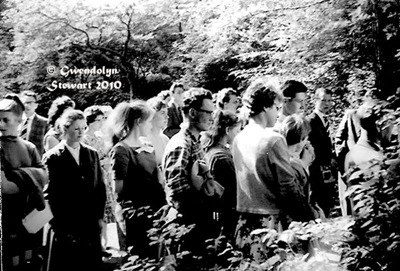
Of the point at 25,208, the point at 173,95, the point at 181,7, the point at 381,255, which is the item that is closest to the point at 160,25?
the point at 181,7

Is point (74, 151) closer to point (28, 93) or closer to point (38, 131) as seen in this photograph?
point (38, 131)

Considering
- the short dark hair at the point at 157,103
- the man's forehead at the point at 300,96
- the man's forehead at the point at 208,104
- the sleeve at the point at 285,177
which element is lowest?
the sleeve at the point at 285,177

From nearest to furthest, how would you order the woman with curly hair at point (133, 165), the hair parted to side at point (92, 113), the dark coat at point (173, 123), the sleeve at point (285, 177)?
the sleeve at point (285, 177)
the woman with curly hair at point (133, 165)
the hair parted to side at point (92, 113)
the dark coat at point (173, 123)

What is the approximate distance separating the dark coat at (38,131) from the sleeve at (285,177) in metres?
0.96

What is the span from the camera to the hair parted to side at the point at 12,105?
2555 mm

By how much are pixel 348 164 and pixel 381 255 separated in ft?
1.24

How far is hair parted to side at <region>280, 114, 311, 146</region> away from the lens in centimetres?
250

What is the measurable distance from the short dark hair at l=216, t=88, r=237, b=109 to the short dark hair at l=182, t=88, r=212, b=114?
8 centimetres

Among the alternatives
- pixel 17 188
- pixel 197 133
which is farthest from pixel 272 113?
pixel 17 188

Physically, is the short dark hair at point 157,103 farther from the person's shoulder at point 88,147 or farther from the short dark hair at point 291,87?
the short dark hair at point 291,87

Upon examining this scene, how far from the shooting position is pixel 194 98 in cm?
246

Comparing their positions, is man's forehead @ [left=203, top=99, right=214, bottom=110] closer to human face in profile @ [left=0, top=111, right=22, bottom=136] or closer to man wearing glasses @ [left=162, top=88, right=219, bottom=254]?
man wearing glasses @ [left=162, top=88, right=219, bottom=254]

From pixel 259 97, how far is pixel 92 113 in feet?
2.33

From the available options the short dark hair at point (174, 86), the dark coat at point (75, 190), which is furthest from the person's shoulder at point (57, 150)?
the short dark hair at point (174, 86)
